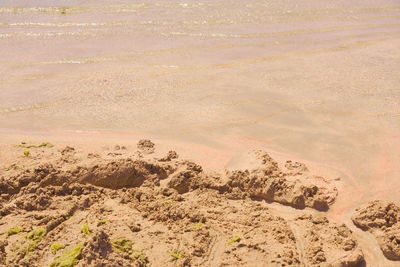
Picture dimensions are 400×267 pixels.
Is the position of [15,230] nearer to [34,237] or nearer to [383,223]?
[34,237]

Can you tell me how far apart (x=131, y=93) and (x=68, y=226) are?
4218mm

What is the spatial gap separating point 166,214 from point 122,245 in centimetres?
66

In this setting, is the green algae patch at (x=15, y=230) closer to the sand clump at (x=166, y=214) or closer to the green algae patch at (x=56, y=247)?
the sand clump at (x=166, y=214)

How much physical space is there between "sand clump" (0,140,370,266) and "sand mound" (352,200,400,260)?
0.31 meters

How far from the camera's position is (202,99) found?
27.3 feet

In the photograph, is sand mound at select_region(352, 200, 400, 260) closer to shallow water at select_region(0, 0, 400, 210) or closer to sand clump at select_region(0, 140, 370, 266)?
sand clump at select_region(0, 140, 370, 266)

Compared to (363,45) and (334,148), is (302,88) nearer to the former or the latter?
(334,148)

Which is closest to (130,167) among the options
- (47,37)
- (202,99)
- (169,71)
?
(202,99)

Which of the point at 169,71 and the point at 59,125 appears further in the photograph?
Answer: the point at 169,71

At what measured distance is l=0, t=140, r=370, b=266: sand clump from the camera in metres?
4.39

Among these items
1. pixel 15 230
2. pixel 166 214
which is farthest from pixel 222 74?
pixel 15 230

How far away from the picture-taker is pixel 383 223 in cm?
488

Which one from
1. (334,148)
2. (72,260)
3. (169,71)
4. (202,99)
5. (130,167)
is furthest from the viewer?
(169,71)

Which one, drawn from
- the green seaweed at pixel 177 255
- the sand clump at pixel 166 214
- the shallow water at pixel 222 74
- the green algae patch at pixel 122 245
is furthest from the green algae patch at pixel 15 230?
the shallow water at pixel 222 74
